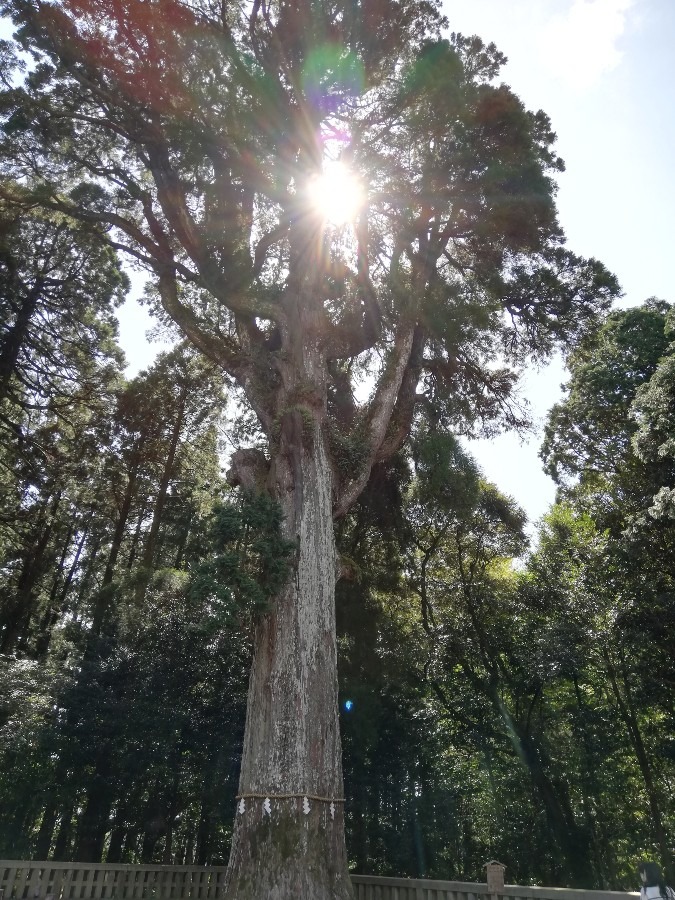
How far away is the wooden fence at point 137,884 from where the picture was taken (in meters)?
7.11

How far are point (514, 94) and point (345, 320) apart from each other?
4744 mm

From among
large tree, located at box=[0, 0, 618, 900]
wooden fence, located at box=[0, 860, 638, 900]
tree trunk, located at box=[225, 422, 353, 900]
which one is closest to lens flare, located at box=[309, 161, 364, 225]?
large tree, located at box=[0, 0, 618, 900]

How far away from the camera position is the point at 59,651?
43.1ft

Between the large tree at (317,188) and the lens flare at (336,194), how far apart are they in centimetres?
4

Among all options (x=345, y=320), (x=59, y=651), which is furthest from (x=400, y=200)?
(x=59, y=651)

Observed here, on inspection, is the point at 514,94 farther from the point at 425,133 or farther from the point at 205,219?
the point at 205,219

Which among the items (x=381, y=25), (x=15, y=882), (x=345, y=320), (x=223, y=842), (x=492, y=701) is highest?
(x=381, y=25)

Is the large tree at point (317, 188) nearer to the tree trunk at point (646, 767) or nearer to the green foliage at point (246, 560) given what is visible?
the green foliage at point (246, 560)

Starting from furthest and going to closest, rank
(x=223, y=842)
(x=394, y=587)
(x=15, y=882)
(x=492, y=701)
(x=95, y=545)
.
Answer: (x=95, y=545)
(x=492, y=701)
(x=394, y=587)
(x=223, y=842)
(x=15, y=882)

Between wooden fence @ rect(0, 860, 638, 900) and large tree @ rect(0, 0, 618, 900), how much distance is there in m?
4.45

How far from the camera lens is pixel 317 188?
32.6ft

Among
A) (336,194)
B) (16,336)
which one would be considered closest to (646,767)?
(336,194)

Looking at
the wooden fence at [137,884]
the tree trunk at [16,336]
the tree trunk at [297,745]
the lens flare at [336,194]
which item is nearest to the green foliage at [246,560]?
the tree trunk at [297,745]

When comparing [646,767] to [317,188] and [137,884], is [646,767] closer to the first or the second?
[137,884]
